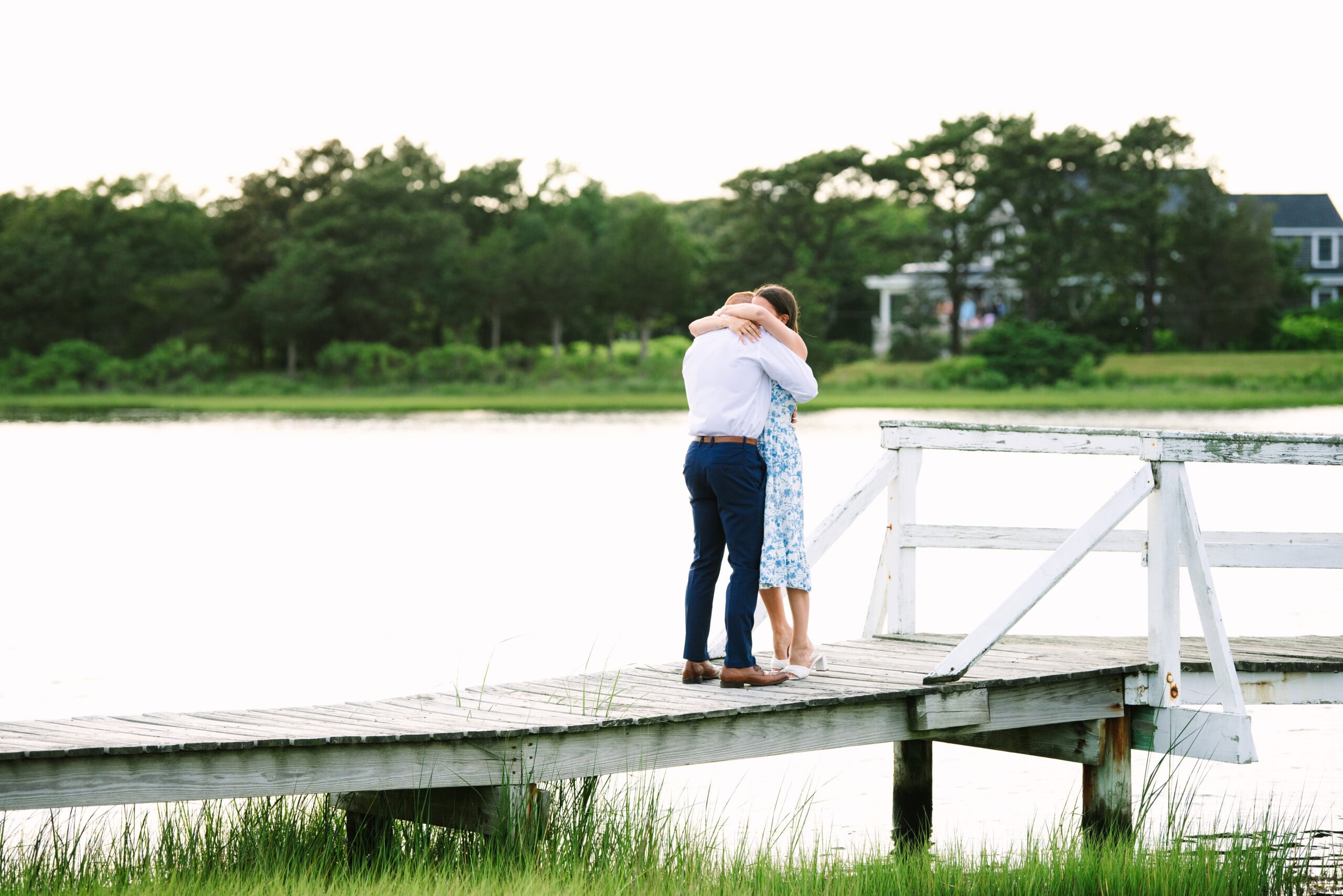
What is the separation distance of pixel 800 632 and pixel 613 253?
6884 cm

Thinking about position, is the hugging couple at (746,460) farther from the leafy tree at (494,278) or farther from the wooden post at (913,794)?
the leafy tree at (494,278)

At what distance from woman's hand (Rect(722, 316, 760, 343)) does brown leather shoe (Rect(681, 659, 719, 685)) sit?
1.58m

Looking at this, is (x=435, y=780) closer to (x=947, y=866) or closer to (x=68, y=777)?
(x=68, y=777)

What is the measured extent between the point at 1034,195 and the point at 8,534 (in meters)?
51.6

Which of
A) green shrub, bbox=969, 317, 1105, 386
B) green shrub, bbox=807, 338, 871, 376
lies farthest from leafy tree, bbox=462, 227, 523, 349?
green shrub, bbox=969, 317, 1105, 386

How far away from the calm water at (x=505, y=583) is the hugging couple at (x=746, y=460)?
0.99 meters

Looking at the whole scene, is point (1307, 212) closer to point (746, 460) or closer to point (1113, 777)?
point (1113, 777)

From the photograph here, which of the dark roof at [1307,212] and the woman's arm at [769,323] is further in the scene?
the dark roof at [1307,212]

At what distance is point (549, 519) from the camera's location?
30.1 metres

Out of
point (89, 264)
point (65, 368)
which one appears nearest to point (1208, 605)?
point (65, 368)

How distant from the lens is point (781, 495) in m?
6.73

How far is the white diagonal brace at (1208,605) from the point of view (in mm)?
7074

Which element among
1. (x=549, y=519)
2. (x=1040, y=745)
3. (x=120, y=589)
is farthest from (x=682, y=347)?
(x=1040, y=745)

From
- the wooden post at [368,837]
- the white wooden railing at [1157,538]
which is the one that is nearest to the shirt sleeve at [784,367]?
the white wooden railing at [1157,538]
